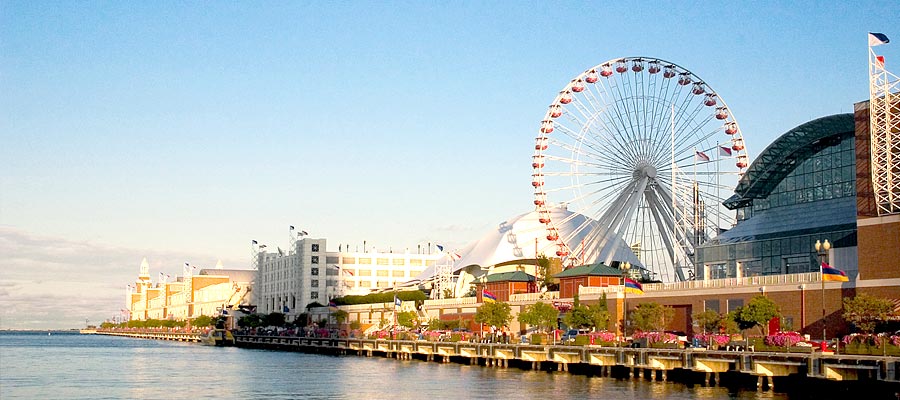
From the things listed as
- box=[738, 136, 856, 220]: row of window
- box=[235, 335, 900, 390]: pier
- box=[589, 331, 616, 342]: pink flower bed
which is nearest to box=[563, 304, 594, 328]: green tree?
box=[235, 335, 900, 390]: pier

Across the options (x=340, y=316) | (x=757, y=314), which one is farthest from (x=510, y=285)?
(x=340, y=316)

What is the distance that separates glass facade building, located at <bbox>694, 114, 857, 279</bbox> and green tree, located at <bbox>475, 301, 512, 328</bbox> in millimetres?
20061

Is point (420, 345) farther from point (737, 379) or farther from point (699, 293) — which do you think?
point (737, 379)

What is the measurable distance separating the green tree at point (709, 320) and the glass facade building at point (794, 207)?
45.2 feet

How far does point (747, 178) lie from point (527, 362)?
32.0 m

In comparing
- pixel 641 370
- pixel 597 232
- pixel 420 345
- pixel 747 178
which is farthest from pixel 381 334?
pixel 641 370

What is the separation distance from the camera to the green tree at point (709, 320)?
81438mm

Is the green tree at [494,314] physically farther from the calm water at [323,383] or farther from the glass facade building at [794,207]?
the glass facade building at [794,207]

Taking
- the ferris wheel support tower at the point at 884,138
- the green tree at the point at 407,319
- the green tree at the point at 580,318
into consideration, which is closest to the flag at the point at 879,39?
the ferris wheel support tower at the point at 884,138

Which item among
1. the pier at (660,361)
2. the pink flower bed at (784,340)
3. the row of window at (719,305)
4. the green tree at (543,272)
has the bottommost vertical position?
the pier at (660,361)

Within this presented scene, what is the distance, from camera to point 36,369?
4156 inches

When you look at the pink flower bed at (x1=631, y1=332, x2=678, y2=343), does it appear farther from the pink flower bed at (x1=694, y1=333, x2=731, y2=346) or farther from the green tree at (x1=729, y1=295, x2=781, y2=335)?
the green tree at (x1=729, y1=295, x2=781, y2=335)

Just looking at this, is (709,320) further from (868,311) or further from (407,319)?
(407,319)

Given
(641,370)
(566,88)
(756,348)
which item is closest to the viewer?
(756,348)
